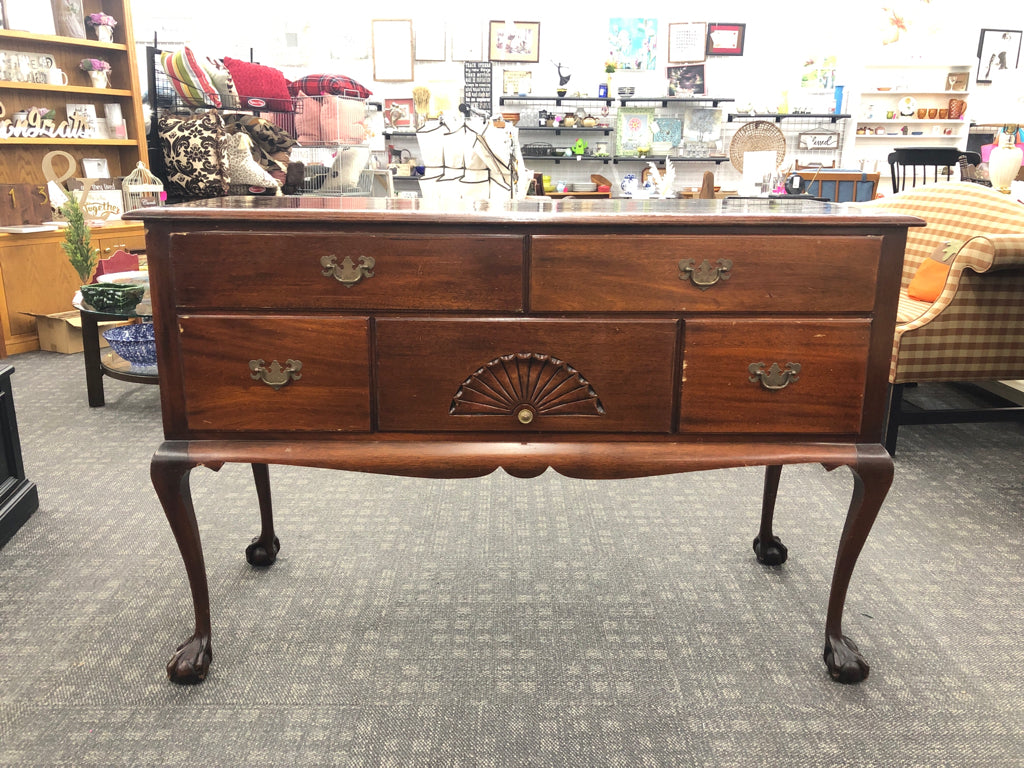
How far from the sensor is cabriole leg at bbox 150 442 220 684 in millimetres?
1433

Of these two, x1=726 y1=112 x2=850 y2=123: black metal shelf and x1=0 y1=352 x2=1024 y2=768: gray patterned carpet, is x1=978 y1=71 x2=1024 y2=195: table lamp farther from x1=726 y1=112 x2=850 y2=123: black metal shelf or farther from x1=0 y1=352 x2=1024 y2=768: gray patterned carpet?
x1=726 y1=112 x2=850 y2=123: black metal shelf

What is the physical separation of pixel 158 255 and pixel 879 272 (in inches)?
50.0

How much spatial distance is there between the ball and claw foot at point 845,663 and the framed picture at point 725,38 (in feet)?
26.8

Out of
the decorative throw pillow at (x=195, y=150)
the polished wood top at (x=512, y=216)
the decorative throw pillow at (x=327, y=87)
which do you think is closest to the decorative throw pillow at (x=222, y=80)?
the decorative throw pillow at (x=195, y=150)

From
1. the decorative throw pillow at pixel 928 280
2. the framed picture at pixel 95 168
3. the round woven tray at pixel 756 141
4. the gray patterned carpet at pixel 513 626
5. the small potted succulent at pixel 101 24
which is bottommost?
the gray patterned carpet at pixel 513 626

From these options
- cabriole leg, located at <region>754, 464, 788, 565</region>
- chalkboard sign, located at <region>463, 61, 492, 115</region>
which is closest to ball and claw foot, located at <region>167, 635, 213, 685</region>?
cabriole leg, located at <region>754, 464, 788, 565</region>

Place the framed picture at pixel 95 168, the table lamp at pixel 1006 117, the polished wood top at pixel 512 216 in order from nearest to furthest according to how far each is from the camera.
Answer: the polished wood top at pixel 512 216
the table lamp at pixel 1006 117
the framed picture at pixel 95 168

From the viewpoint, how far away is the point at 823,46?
845cm

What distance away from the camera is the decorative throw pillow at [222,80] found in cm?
491

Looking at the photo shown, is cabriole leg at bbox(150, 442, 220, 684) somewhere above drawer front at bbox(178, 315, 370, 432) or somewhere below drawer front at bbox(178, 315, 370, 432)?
below

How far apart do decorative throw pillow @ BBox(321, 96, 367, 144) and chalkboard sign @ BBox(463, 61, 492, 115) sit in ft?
11.7

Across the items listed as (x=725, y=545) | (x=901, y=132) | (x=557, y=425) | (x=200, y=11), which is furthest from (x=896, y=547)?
(x=200, y=11)

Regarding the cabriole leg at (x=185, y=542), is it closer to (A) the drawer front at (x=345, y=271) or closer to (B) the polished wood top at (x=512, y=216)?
(A) the drawer front at (x=345, y=271)

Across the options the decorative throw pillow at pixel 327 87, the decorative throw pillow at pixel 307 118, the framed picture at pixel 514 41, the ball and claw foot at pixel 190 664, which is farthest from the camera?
the framed picture at pixel 514 41
